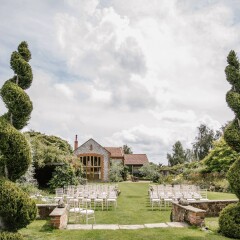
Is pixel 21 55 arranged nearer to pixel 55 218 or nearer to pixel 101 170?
pixel 55 218

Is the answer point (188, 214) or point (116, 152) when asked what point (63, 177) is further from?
point (116, 152)

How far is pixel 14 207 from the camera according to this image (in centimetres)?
619

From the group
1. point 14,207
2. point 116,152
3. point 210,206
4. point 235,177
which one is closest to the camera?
point 14,207

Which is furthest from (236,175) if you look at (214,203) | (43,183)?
(43,183)

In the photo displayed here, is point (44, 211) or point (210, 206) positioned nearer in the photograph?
point (44, 211)

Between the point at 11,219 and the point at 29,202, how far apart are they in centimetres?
48

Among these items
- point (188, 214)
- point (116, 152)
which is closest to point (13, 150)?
point (188, 214)

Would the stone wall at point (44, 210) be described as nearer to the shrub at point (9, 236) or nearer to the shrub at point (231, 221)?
the shrub at point (9, 236)

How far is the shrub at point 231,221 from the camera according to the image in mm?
7746

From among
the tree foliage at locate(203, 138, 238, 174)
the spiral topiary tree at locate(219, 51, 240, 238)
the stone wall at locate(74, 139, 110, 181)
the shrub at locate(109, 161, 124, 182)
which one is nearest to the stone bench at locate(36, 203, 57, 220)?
the spiral topiary tree at locate(219, 51, 240, 238)

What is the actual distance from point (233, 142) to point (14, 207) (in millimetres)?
5745

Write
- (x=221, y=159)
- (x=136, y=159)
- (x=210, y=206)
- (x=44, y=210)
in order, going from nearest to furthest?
(x=44, y=210) → (x=210, y=206) → (x=221, y=159) → (x=136, y=159)

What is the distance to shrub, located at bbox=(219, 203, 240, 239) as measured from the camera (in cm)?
775

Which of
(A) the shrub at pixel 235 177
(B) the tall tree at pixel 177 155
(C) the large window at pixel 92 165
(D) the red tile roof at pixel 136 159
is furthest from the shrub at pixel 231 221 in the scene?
(B) the tall tree at pixel 177 155
